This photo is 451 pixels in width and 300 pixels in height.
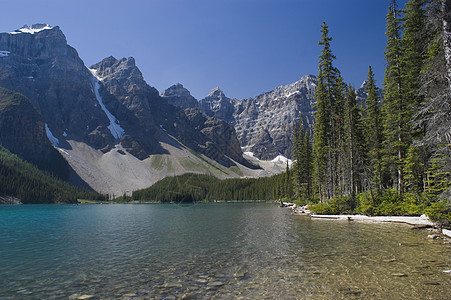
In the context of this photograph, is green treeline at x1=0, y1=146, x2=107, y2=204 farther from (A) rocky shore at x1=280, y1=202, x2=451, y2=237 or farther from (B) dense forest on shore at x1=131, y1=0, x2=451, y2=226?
(A) rocky shore at x1=280, y1=202, x2=451, y2=237

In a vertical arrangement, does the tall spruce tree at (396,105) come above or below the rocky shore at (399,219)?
above

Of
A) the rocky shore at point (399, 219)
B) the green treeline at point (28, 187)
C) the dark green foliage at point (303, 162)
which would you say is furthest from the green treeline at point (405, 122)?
the green treeline at point (28, 187)

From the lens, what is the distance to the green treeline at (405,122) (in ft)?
47.4

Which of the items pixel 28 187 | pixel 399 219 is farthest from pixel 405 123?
pixel 28 187

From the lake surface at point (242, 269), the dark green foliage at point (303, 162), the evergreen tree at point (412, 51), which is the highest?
the evergreen tree at point (412, 51)

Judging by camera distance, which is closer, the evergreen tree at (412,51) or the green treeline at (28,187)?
the evergreen tree at (412,51)

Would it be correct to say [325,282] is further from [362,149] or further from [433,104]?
[362,149]

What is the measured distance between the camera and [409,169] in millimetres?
29234

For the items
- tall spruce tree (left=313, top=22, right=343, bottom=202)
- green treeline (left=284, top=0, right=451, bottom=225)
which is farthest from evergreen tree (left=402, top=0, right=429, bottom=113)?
tall spruce tree (left=313, top=22, right=343, bottom=202)

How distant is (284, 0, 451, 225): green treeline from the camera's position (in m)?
14.4

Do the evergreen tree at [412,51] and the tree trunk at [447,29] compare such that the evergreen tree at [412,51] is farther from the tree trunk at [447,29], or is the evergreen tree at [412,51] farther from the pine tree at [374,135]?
the tree trunk at [447,29]

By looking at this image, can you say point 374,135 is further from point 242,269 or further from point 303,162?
point 242,269

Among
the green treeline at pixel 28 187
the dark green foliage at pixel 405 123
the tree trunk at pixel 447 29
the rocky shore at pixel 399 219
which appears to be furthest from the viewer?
the green treeline at pixel 28 187

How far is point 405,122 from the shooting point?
3142 cm
